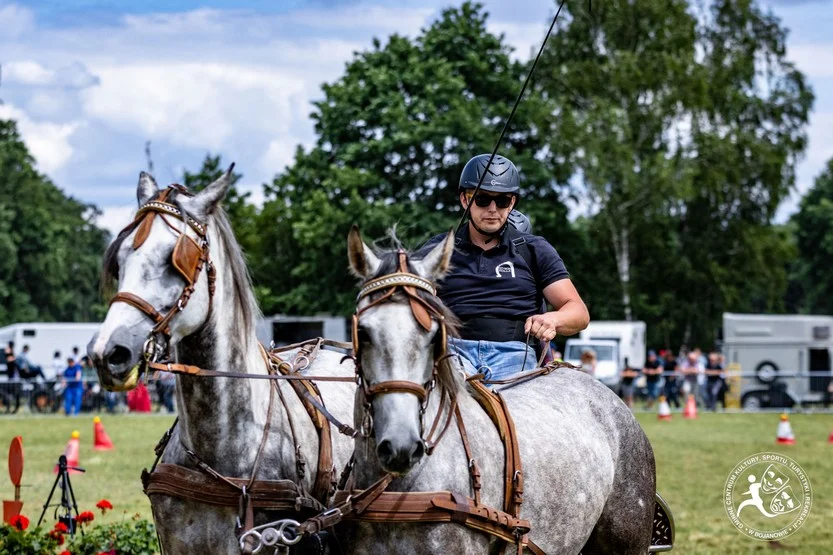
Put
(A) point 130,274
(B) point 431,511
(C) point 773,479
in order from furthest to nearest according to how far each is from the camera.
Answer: (C) point 773,479 → (A) point 130,274 → (B) point 431,511

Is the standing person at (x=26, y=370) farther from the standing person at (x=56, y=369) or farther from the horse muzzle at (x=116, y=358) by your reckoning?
the horse muzzle at (x=116, y=358)

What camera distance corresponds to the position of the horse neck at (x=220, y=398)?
17.6 feet

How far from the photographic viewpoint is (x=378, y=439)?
4.37 metres

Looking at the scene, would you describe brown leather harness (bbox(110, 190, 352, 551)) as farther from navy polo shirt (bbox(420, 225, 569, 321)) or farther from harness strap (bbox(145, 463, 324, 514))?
navy polo shirt (bbox(420, 225, 569, 321))

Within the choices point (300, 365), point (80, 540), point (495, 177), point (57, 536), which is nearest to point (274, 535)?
point (300, 365)

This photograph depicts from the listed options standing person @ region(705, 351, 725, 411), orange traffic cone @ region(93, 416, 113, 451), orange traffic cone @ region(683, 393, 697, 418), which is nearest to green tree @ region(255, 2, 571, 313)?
standing person @ region(705, 351, 725, 411)

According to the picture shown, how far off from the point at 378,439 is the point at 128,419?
2694 centimetres

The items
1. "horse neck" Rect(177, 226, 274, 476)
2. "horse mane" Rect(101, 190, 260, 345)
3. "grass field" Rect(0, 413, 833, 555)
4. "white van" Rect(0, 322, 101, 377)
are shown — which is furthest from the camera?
"white van" Rect(0, 322, 101, 377)

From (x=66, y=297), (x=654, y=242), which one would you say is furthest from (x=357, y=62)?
(x=66, y=297)

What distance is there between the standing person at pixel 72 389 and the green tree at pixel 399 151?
8.55 meters

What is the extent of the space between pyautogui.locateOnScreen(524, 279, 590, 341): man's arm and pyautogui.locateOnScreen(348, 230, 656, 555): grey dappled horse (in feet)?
1.26

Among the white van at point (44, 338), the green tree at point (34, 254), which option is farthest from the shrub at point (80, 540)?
the green tree at point (34, 254)

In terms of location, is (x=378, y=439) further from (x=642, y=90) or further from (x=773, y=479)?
(x=642, y=90)

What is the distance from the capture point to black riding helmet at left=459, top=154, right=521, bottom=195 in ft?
20.5
